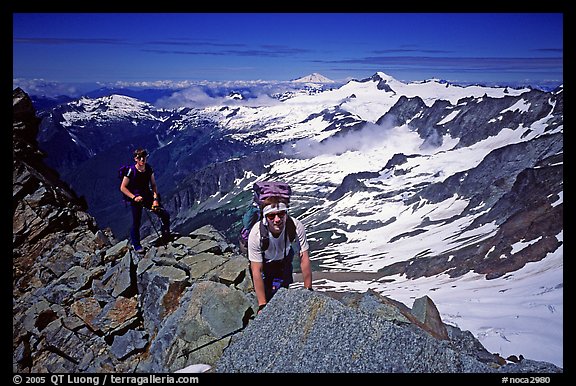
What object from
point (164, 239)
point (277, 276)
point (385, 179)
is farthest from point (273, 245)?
point (385, 179)

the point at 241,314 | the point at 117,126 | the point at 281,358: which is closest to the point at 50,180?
the point at 117,126

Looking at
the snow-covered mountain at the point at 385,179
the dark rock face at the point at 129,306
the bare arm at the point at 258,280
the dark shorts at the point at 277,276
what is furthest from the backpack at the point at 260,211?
the snow-covered mountain at the point at 385,179

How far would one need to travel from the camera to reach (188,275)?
276 inches

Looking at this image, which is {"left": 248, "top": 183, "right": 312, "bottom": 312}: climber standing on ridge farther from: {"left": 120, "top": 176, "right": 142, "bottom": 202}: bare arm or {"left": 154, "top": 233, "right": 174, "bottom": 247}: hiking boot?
{"left": 154, "top": 233, "right": 174, "bottom": 247}: hiking boot

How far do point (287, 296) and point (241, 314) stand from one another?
0.76 meters

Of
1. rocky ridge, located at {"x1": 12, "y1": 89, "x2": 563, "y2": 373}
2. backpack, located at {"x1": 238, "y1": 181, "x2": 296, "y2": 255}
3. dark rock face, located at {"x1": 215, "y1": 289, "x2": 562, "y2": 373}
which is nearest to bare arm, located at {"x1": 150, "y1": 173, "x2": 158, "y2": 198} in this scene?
rocky ridge, located at {"x1": 12, "y1": 89, "x2": 563, "y2": 373}

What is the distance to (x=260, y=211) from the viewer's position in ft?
18.7

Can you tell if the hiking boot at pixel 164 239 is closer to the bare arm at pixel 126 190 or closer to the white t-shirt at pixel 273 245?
the bare arm at pixel 126 190

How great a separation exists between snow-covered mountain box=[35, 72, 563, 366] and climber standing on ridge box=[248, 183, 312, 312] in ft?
9.09

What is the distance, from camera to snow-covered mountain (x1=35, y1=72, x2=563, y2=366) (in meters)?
11.7

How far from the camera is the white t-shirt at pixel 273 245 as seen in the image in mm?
5473
